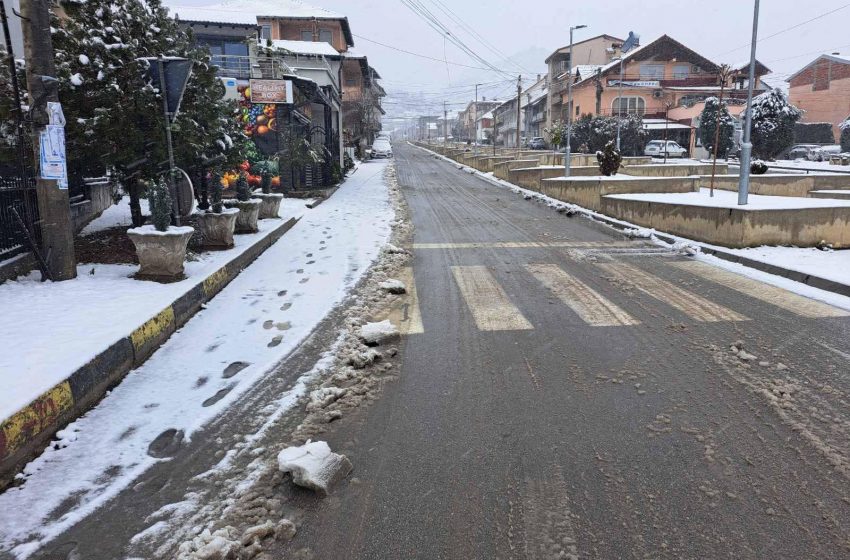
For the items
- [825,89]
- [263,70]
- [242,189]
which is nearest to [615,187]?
[242,189]

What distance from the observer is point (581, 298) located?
7.21 m

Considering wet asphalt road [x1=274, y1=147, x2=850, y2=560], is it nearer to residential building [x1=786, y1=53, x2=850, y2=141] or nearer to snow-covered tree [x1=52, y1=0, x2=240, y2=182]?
snow-covered tree [x1=52, y1=0, x2=240, y2=182]

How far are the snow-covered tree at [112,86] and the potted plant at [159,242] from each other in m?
1.67

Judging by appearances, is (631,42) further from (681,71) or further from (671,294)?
(671,294)

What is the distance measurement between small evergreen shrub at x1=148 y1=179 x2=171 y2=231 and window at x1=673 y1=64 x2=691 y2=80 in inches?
2638

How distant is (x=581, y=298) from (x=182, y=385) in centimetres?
466

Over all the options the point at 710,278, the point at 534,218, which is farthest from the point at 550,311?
the point at 534,218

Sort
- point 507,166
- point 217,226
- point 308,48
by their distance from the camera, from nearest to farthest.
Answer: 1. point 217,226
2. point 507,166
3. point 308,48

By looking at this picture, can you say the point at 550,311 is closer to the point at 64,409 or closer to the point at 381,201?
the point at 64,409

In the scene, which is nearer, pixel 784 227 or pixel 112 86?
pixel 112 86

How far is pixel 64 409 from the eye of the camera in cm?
399

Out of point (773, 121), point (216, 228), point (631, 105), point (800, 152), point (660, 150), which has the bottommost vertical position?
point (216, 228)

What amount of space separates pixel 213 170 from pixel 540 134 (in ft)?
258

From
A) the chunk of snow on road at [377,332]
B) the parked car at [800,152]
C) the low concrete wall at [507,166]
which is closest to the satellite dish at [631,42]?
the parked car at [800,152]
